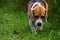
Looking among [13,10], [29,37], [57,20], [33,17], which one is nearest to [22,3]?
[13,10]

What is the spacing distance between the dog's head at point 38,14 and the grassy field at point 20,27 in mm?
379

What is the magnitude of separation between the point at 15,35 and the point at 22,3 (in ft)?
8.50

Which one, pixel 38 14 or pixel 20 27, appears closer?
pixel 38 14

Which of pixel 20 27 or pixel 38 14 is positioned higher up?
pixel 38 14

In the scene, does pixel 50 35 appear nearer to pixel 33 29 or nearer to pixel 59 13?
pixel 33 29

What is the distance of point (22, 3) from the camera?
9.47 meters

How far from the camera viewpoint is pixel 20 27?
7746 millimetres

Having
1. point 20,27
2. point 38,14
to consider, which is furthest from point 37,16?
point 20,27

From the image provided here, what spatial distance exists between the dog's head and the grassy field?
0.38m

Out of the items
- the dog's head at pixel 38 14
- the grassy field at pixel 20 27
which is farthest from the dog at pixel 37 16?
the grassy field at pixel 20 27

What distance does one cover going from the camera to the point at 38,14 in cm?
701

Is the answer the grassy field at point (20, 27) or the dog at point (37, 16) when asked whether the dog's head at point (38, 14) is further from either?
the grassy field at point (20, 27)

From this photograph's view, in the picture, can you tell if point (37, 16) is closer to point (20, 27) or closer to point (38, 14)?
point (38, 14)

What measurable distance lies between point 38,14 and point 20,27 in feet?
3.26
